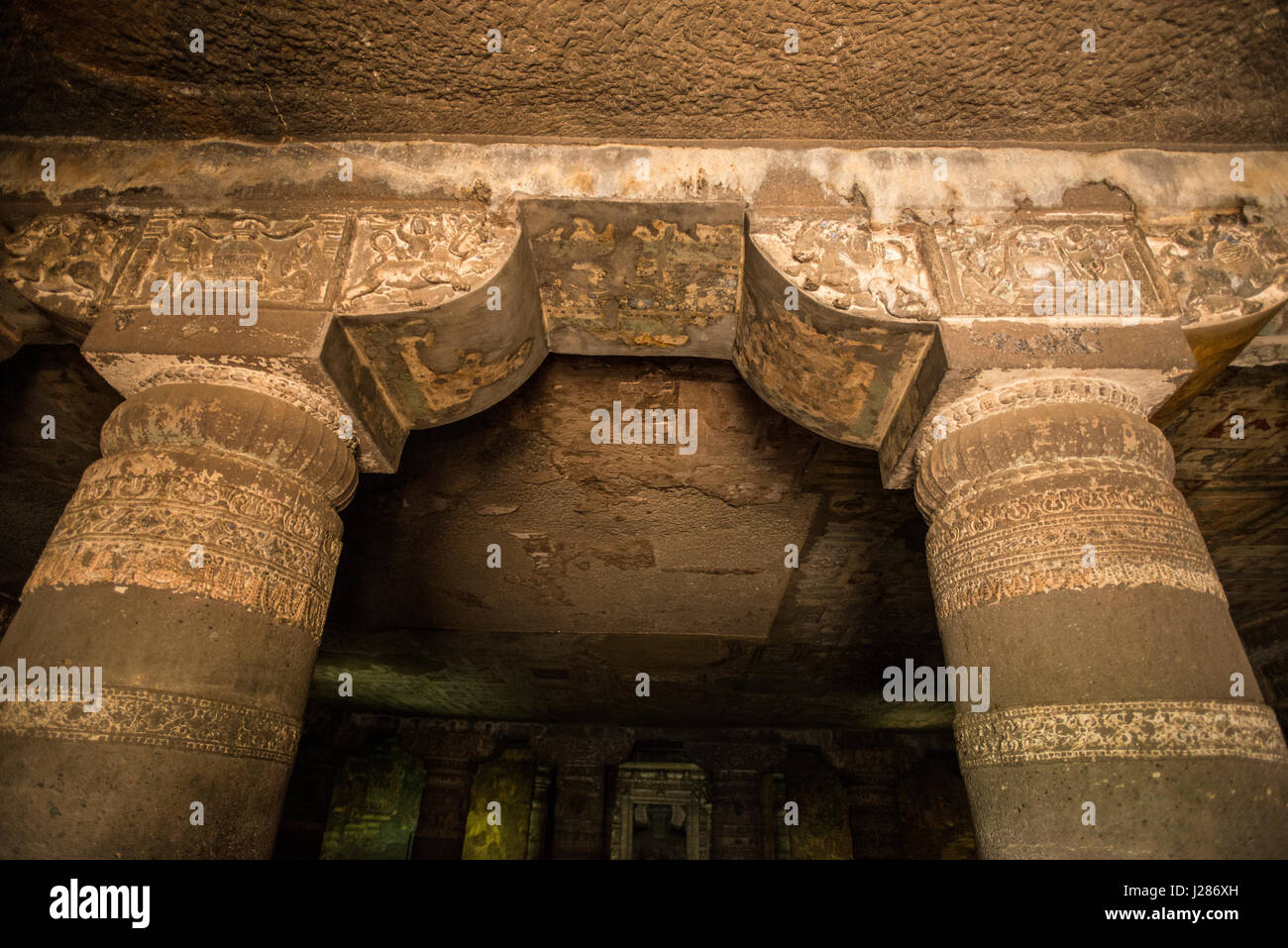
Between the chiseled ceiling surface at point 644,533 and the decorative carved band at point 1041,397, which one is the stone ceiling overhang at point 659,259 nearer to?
the decorative carved band at point 1041,397

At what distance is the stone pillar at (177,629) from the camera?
1.65 metres

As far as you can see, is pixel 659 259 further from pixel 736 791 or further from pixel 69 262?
pixel 736 791

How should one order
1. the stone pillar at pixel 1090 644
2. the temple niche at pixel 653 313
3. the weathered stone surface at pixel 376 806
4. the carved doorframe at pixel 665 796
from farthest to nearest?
1. the weathered stone surface at pixel 376 806
2. the carved doorframe at pixel 665 796
3. the temple niche at pixel 653 313
4. the stone pillar at pixel 1090 644

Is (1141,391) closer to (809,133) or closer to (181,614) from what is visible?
(809,133)

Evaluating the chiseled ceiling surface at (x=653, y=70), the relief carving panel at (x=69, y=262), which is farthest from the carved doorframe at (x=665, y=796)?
the chiseled ceiling surface at (x=653, y=70)

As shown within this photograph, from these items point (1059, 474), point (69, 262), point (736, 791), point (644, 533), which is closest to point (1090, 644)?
point (1059, 474)

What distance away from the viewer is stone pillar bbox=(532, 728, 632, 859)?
27.4 ft

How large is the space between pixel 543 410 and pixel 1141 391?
8.07 ft

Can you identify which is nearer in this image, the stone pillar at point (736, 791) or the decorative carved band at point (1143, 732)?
the decorative carved band at point (1143, 732)

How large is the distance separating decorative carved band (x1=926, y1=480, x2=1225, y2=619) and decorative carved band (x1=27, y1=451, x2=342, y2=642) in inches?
80.0

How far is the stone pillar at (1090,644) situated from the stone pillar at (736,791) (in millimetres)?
7437
